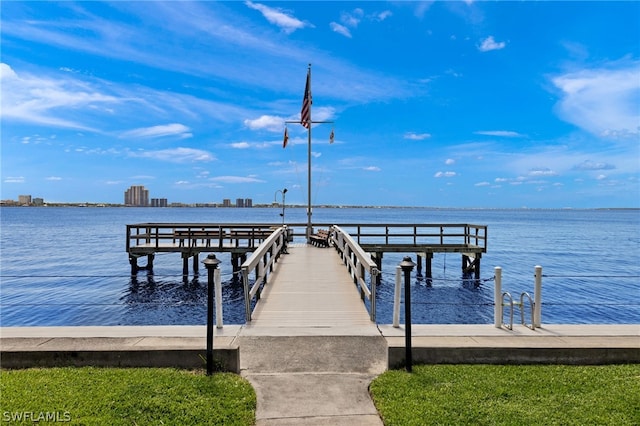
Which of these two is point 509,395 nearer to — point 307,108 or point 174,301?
point 174,301

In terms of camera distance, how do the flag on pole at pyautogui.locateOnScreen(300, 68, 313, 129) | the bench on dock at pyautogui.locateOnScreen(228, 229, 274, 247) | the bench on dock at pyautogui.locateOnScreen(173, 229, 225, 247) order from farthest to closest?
the bench on dock at pyautogui.locateOnScreen(228, 229, 274, 247) → the bench on dock at pyautogui.locateOnScreen(173, 229, 225, 247) → the flag on pole at pyautogui.locateOnScreen(300, 68, 313, 129)

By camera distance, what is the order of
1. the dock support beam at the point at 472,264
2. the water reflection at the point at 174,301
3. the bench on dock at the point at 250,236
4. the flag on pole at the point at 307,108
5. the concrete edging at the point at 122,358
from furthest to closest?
the dock support beam at the point at 472,264 < the bench on dock at the point at 250,236 < the flag on pole at the point at 307,108 < the water reflection at the point at 174,301 < the concrete edging at the point at 122,358

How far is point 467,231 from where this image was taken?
2297 cm

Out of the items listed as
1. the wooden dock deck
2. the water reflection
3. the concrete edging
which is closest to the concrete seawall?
the concrete edging

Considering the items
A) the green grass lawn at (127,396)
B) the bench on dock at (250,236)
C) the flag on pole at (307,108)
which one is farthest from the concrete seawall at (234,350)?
the bench on dock at (250,236)

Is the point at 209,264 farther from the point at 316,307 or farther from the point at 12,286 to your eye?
the point at 12,286

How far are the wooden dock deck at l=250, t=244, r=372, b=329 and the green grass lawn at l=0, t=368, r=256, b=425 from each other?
2.55 metres

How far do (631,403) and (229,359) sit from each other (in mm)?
4390

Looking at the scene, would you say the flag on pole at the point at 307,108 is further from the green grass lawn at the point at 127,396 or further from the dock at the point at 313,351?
the green grass lawn at the point at 127,396

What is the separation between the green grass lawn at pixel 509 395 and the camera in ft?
13.6

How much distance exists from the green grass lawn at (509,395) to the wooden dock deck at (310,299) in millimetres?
2581

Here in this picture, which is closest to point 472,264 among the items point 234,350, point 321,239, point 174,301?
point 321,239

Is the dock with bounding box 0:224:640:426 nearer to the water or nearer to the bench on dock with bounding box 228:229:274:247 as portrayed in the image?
the water

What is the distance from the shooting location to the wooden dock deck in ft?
25.4
